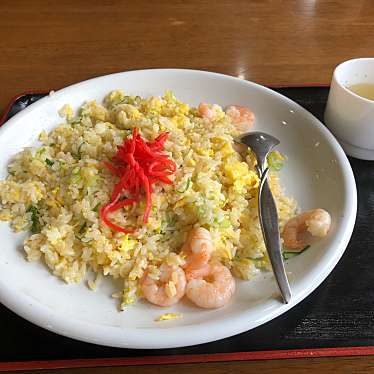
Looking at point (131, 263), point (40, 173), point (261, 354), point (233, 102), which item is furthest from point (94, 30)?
point (261, 354)

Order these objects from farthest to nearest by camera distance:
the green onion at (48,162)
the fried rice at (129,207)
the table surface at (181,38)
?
the table surface at (181,38)
the green onion at (48,162)
the fried rice at (129,207)

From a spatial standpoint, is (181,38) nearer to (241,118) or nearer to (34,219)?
(241,118)

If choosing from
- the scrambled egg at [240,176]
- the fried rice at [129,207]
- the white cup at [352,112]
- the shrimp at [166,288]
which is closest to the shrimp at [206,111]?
the fried rice at [129,207]

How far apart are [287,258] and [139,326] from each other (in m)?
0.51

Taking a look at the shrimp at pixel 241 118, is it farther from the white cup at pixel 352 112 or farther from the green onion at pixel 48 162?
the green onion at pixel 48 162

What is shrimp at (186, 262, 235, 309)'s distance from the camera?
1244 millimetres

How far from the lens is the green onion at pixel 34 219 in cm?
148

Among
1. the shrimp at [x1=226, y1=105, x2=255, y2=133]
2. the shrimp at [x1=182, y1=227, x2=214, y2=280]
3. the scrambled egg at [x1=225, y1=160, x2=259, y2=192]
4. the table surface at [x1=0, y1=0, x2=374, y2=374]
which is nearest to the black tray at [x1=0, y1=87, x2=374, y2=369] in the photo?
the shrimp at [x1=182, y1=227, x2=214, y2=280]

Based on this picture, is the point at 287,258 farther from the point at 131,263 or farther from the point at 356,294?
the point at 131,263

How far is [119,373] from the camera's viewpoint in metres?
1.18

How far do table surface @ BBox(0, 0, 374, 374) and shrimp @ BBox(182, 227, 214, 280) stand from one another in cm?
125

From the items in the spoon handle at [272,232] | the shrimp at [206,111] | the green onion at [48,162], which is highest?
the shrimp at [206,111]

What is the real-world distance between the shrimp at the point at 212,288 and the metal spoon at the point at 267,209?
0.14 meters

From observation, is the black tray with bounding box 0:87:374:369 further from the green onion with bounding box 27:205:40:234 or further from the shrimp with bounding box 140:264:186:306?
the green onion with bounding box 27:205:40:234
